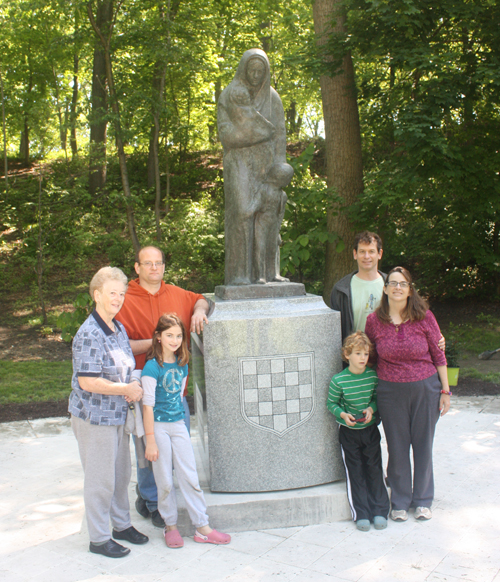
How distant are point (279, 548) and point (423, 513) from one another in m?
0.99

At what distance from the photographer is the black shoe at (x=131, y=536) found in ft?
11.3

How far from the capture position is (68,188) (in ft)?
44.7

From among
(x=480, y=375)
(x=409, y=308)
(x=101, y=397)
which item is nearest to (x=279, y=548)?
(x=101, y=397)

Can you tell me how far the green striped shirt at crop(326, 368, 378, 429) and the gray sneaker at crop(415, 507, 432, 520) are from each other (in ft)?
2.07

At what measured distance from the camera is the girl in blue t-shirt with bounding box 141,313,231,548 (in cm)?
336

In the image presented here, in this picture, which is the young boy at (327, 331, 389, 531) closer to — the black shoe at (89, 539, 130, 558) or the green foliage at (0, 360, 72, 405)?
the black shoe at (89, 539, 130, 558)

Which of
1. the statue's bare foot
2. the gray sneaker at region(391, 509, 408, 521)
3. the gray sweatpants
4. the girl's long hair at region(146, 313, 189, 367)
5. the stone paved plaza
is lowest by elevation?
the stone paved plaza

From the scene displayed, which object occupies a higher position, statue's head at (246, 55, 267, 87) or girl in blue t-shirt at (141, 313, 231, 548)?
statue's head at (246, 55, 267, 87)

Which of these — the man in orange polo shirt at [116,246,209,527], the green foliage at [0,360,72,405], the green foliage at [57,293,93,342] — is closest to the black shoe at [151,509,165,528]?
the man in orange polo shirt at [116,246,209,527]

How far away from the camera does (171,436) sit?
3.41 metres

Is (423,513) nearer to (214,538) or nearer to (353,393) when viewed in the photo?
(353,393)

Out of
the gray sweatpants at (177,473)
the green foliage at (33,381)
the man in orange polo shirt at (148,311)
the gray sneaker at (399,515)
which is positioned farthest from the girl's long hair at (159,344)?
the green foliage at (33,381)

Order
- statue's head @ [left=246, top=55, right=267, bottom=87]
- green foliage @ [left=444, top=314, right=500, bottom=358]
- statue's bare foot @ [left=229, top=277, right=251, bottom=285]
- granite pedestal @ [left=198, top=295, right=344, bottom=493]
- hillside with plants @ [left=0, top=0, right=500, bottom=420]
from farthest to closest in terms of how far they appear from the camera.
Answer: green foliage @ [left=444, top=314, right=500, bottom=358], hillside with plants @ [left=0, top=0, right=500, bottom=420], statue's bare foot @ [left=229, top=277, right=251, bottom=285], statue's head @ [left=246, top=55, right=267, bottom=87], granite pedestal @ [left=198, top=295, right=344, bottom=493]

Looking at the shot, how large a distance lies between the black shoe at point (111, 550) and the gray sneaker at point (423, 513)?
182 cm
